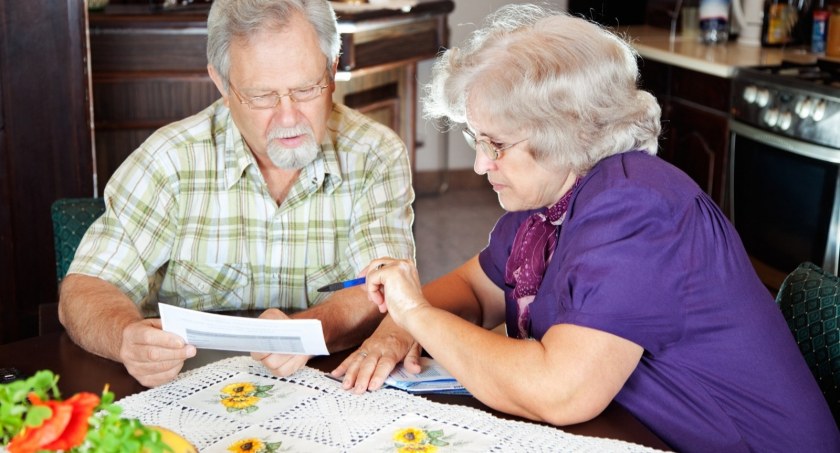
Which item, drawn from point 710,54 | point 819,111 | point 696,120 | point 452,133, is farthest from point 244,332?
point 452,133

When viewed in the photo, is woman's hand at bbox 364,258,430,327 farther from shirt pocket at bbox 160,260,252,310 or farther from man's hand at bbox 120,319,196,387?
shirt pocket at bbox 160,260,252,310

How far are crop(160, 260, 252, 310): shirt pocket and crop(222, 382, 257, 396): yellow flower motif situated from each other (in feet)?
1.91

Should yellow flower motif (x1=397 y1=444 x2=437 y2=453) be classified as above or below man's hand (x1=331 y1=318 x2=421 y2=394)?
below

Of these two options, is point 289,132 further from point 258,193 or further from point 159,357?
point 159,357

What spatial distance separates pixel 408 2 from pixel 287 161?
2.97 m

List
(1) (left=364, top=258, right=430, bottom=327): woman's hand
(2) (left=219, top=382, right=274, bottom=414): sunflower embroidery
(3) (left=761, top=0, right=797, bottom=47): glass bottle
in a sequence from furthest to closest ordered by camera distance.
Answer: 1. (3) (left=761, top=0, right=797, bottom=47): glass bottle
2. (1) (left=364, top=258, right=430, bottom=327): woman's hand
3. (2) (left=219, top=382, right=274, bottom=414): sunflower embroidery

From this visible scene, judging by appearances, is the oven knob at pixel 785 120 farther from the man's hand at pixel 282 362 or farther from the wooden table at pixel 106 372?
the man's hand at pixel 282 362

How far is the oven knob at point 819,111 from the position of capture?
324cm

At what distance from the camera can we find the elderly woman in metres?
1.37

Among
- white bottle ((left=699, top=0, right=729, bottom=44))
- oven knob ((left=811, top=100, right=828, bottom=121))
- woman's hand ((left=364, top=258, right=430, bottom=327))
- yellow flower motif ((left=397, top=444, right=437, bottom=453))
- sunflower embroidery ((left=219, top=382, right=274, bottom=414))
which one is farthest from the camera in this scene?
white bottle ((left=699, top=0, right=729, bottom=44))

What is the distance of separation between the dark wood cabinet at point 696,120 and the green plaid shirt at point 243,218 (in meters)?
1.94

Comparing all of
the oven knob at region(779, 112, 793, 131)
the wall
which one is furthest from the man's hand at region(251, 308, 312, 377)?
the wall

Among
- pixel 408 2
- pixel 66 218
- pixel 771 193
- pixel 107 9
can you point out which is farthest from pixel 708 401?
pixel 408 2

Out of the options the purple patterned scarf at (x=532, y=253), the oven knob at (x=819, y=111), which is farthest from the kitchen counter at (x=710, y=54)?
the purple patterned scarf at (x=532, y=253)
